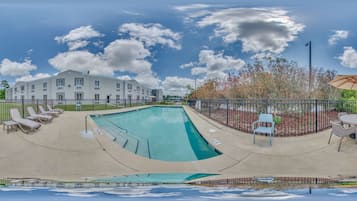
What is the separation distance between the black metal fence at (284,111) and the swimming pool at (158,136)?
0.73 feet

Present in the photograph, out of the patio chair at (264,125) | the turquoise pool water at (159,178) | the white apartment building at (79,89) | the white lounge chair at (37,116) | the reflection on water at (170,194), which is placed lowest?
the reflection on water at (170,194)

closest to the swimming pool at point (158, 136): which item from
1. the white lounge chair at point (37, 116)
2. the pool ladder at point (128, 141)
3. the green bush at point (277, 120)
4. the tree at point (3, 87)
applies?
the pool ladder at point (128, 141)

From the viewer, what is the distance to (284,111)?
162cm

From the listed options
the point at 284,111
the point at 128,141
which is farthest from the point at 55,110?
the point at 284,111

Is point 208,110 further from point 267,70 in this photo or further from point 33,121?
point 33,121

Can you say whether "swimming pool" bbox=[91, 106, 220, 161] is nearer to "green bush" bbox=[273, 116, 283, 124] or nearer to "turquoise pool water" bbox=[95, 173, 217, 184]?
"turquoise pool water" bbox=[95, 173, 217, 184]

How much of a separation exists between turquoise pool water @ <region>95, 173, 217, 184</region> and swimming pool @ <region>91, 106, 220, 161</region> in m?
0.12

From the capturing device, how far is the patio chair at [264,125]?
168 cm

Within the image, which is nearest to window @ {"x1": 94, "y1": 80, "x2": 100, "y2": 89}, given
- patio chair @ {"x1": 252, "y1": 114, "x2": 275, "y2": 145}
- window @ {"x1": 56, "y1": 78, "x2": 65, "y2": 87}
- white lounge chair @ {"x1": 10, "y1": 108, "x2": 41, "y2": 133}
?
window @ {"x1": 56, "y1": 78, "x2": 65, "y2": 87}

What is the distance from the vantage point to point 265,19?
1649mm

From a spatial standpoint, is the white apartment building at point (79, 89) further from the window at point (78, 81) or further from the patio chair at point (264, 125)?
the patio chair at point (264, 125)

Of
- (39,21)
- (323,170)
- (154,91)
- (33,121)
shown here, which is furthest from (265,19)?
(33,121)

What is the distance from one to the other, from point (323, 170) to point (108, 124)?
172 centimetres

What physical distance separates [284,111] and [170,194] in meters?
1.02
